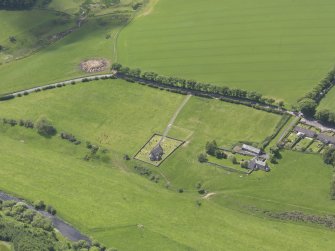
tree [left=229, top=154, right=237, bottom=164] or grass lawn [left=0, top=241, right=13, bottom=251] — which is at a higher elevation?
tree [left=229, top=154, right=237, bottom=164]

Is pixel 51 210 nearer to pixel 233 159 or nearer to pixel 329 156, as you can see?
pixel 233 159

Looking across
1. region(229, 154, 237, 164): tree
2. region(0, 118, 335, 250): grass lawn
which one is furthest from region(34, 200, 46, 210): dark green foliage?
region(229, 154, 237, 164): tree

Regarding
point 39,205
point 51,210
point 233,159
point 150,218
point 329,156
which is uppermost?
point 329,156

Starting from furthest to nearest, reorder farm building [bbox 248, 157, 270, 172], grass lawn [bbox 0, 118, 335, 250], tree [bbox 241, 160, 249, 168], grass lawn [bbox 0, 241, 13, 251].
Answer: tree [bbox 241, 160, 249, 168]
farm building [bbox 248, 157, 270, 172]
grass lawn [bbox 0, 118, 335, 250]
grass lawn [bbox 0, 241, 13, 251]

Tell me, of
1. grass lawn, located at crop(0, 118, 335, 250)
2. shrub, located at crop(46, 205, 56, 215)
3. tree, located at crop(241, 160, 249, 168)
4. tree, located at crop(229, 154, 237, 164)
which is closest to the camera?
grass lawn, located at crop(0, 118, 335, 250)

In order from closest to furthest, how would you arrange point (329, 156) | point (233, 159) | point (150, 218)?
point (150, 218) < point (329, 156) < point (233, 159)

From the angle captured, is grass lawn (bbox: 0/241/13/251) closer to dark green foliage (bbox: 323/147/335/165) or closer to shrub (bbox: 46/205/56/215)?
shrub (bbox: 46/205/56/215)

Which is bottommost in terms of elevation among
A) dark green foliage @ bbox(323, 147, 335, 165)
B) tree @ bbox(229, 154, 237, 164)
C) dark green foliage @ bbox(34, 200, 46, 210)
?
dark green foliage @ bbox(34, 200, 46, 210)

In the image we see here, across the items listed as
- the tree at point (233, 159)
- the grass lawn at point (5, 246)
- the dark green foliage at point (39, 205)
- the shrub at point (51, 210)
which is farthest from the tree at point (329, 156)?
the grass lawn at point (5, 246)

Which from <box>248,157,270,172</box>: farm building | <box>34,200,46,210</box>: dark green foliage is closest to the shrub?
<box>34,200,46,210</box>: dark green foliage

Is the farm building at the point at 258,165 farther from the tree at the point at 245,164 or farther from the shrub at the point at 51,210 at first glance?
the shrub at the point at 51,210

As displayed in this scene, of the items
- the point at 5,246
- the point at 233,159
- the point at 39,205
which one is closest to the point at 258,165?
the point at 233,159

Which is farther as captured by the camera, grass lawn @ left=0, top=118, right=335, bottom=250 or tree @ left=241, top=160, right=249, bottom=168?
tree @ left=241, top=160, right=249, bottom=168

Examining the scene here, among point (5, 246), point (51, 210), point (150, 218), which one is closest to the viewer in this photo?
point (5, 246)
